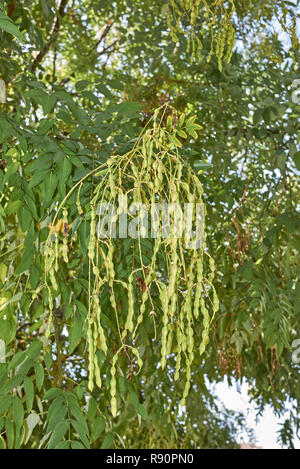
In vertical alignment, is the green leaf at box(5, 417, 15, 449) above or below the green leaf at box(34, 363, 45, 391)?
below

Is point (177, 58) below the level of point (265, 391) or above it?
above

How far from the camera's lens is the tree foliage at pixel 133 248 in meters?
1.00

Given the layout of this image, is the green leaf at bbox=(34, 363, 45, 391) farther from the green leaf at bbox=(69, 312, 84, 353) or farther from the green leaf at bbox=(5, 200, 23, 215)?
the green leaf at bbox=(5, 200, 23, 215)

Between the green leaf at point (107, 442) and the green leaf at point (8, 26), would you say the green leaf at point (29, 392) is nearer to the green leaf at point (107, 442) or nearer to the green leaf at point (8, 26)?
the green leaf at point (107, 442)

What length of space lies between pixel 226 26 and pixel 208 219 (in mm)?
863

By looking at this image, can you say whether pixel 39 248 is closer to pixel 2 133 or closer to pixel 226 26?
pixel 2 133

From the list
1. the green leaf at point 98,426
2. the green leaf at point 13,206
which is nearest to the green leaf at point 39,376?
the green leaf at point 98,426

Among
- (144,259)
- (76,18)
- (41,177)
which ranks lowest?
(144,259)

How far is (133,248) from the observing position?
1250 mm

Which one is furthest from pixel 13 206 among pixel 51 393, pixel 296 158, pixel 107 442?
pixel 296 158

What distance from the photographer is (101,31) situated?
327cm

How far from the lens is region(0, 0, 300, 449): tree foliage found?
999mm

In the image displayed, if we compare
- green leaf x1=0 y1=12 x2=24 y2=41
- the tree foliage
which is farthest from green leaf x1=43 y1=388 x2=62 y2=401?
green leaf x1=0 y1=12 x2=24 y2=41
